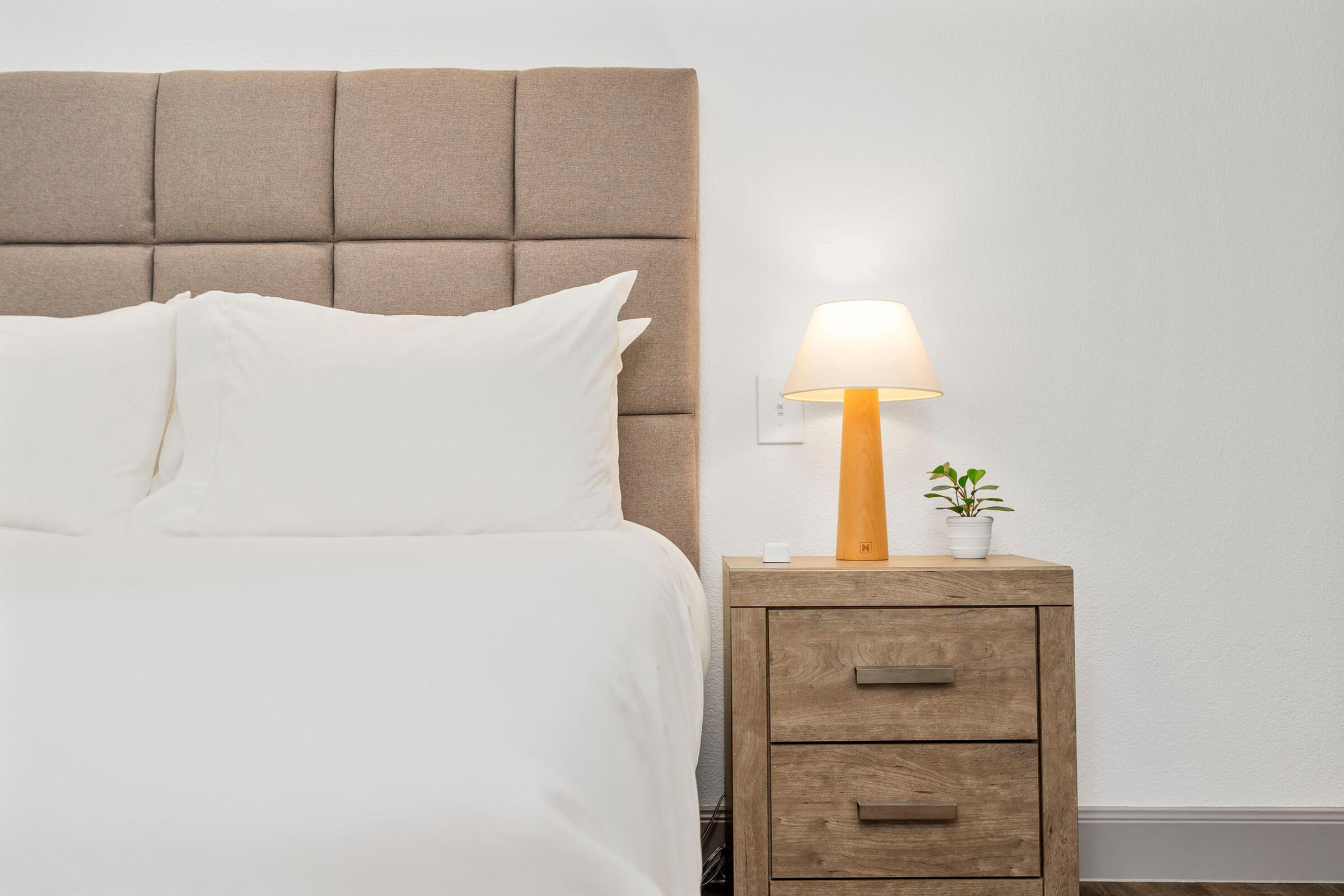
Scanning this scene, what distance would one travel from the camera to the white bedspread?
462 millimetres

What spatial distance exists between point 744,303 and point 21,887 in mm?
1572

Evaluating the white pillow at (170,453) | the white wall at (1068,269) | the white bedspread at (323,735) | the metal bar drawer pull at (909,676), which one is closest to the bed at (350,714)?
the white bedspread at (323,735)

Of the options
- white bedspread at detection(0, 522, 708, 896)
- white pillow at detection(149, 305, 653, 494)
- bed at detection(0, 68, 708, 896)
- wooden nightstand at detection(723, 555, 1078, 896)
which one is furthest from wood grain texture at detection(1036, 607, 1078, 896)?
white pillow at detection(149, 305, 653, 494)

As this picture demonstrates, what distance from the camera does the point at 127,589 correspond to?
0.65 metres

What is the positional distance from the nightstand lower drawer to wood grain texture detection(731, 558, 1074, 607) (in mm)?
238

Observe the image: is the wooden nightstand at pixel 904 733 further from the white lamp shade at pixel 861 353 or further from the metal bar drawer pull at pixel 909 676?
the white lamp shade at pixel 861 353

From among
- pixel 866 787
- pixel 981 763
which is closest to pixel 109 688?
pixel 866 787

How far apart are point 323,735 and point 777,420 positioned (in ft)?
4.50

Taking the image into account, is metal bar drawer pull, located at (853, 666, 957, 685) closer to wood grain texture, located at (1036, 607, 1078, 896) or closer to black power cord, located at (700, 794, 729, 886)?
wood grain texture, located at (1036, 607, 1078, 896)

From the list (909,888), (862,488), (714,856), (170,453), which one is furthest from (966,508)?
(170,453)

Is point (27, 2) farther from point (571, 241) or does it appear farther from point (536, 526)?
point (536, 526)

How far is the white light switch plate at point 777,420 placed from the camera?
1790mm

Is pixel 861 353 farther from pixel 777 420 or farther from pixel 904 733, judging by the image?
pixel 904 733

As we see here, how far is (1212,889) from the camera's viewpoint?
164cm
